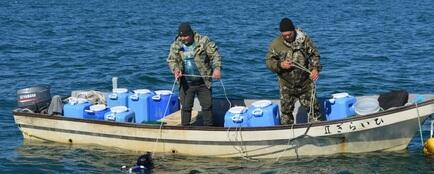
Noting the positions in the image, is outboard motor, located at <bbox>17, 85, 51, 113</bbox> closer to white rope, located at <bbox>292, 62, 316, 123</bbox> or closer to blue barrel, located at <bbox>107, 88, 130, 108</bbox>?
blue barrel, located at <bbox>107, 88, 130, 108</bbox>

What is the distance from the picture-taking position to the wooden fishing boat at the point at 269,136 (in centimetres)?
1306

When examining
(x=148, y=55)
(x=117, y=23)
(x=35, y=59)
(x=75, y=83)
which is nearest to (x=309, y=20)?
(x=117, y=23)

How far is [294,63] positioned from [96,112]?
13.6ft

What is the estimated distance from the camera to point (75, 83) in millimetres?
23219

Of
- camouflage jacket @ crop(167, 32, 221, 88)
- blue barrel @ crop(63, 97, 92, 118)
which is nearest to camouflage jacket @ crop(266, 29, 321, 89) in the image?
camouflage jacket @ crop(167, 32, 221, 88)

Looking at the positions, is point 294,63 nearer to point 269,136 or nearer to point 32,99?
point 269,136

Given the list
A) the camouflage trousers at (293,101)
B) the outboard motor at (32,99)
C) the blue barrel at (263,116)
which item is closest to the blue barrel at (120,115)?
the outboard motor at (32,99)

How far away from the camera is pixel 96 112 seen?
14.7m

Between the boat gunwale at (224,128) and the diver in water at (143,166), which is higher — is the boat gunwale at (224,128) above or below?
above

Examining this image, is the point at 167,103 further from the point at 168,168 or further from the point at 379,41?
the point at 379,41

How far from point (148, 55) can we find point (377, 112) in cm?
1787

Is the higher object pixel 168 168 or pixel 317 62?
pixel 317 62

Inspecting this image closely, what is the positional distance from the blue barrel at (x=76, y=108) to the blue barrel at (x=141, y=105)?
0.89 m

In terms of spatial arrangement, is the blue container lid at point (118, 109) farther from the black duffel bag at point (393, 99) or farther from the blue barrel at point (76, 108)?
the black duffel bag at point (393, 99)
